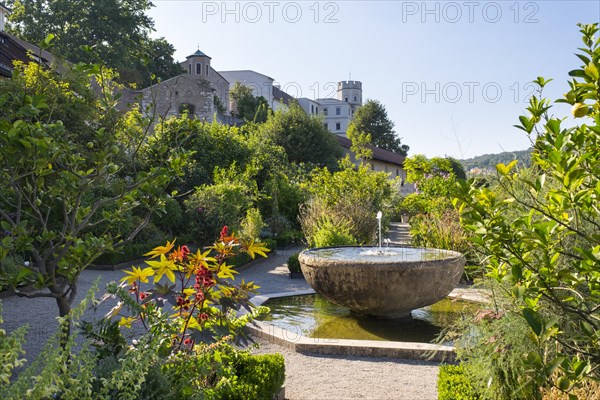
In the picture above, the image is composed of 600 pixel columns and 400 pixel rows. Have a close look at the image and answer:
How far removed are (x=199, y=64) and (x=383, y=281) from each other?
41.7 meters

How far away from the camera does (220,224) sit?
14.4m

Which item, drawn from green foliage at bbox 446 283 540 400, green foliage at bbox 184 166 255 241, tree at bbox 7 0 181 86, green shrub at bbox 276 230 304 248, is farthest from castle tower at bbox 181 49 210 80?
green foliage at bbox 446 283 540 400

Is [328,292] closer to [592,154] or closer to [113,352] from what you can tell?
[113,352]

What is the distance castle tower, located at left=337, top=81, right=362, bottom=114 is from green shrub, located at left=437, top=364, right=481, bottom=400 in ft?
286

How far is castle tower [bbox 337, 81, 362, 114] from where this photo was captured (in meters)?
90.8

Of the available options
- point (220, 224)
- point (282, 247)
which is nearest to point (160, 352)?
point (220, 224)

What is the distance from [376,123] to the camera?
53688 millimetres

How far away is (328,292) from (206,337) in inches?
135

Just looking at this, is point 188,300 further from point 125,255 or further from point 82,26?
point 82,26

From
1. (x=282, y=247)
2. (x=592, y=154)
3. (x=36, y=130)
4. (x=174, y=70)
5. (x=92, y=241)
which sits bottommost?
(x=282, y=247)

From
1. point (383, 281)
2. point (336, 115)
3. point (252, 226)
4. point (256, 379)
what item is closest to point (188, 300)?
point (256, 379)

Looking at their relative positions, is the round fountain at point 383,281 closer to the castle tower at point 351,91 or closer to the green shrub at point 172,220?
the green shrub at point 172,220

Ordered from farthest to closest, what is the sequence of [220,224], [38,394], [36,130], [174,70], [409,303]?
[174,70] < [220,224] < [409,303] < [36,130] < [38,394]

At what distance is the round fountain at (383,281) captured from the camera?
633 cm
